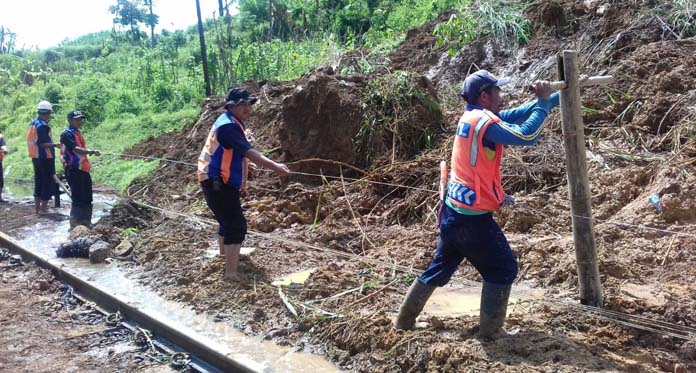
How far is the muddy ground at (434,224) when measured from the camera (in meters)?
4.40

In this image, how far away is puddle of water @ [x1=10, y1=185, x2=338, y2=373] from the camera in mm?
4621

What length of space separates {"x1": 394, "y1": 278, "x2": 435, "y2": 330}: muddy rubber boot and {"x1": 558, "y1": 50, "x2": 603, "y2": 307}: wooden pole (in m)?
1.06

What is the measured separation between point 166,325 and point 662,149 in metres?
5.49

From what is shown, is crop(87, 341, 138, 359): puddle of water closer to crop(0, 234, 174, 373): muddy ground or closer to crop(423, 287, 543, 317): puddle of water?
crop(0, 234, 174, 373): muddy ground

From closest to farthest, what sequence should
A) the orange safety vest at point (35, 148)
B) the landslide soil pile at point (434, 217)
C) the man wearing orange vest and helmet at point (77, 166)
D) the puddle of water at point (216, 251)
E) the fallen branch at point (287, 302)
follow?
the landslide soil pile at point (434, 217) → the fallen branch at point (287, 302) → the puddle of water at point (216, 251) → the man wearing orange vest and helmet at point (77, 166) → the orange safety vest at point (35, 148)

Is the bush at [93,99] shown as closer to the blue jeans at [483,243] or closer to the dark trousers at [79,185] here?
the dark trousers at [79,185]

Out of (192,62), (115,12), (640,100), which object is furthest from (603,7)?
(115,12)

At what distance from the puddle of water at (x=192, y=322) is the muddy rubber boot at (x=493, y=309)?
3.40 feet

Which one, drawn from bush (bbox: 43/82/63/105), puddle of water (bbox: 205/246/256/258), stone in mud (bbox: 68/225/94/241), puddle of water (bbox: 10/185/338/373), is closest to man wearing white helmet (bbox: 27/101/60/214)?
puddle of water (bbox: 10/185/338/373)

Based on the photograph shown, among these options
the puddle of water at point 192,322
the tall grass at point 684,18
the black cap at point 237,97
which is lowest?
the puddle of water at point 192,322

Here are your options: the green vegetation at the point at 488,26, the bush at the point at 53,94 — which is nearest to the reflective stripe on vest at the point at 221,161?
the green vegetation at the point at 488,26

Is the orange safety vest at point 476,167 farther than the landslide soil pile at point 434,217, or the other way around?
the landslide soil pile at point 434,217

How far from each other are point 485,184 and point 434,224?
10.7 feet

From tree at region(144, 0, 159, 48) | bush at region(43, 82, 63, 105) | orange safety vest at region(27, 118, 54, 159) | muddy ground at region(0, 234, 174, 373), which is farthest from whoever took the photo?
tree at region(144, 0, 159, 48)
